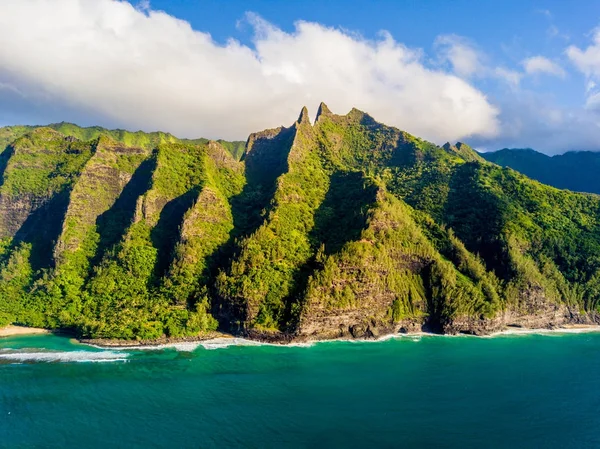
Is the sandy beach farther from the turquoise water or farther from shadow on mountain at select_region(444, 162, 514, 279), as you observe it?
shadow on mountain at select_region(444, 162, 514, 279)

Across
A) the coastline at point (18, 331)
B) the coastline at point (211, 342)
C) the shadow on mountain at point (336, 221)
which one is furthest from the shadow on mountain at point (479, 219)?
the coastline at point (18, 331)

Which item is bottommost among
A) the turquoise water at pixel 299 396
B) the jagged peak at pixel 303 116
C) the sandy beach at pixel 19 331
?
the turquoise water at pixel 299 396

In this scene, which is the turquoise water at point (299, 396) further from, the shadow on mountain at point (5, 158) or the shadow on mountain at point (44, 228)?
the shadow on mountain at point (5, 158)

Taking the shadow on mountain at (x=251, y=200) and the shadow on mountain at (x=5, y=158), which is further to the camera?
the shadow on mountain at (x=5, y=158)

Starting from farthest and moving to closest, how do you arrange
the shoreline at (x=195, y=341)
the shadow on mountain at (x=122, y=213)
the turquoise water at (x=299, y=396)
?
1. the shadow on mountain at (x=122, y=213)
2. the shoreline at (x=195, y=341)
3. the turquoise water at (x=299, y=396)

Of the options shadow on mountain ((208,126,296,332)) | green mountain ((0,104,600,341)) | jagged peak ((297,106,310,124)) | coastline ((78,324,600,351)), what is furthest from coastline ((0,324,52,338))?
jagged peak ((297,106,310,124))

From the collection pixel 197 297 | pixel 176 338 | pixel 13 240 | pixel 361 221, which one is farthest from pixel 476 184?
pixel 13 240

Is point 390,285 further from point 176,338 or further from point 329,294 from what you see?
point 176,338

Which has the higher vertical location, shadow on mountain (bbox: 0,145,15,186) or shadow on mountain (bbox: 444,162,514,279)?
shadow on mountain (bbox: 0,145,15,186)
